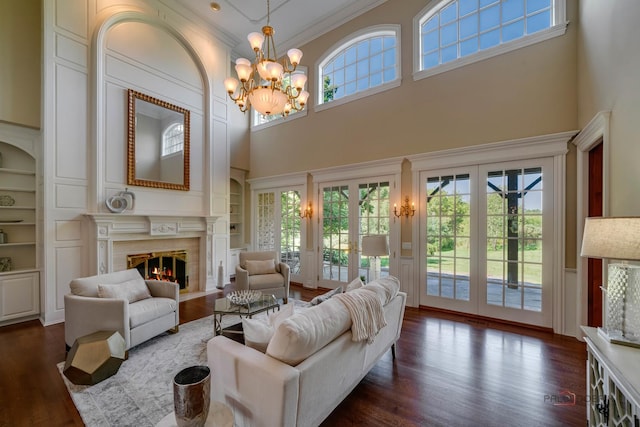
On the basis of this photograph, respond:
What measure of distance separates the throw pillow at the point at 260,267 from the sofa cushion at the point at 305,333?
3.11 meters

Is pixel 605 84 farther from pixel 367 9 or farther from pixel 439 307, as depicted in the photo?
pixel 367 9

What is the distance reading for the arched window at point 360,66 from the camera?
16.3 feet

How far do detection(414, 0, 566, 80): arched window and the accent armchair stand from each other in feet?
13.5

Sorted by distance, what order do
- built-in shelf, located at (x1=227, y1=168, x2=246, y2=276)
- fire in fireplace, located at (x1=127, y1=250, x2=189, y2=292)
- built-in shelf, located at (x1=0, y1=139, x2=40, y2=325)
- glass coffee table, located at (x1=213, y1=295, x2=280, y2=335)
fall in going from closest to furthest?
glass coffee table, located at (x1=213, y1=295, x2=280, y2=335), built-in shelf, located at (x1=0, y1=139, x2=40, y2=325), fire in fireplace, located at (x1=127, y1=250, x2=189, y2=292), built-in shelf, located at (x1=227, y1=168, x2=246, y2=276)

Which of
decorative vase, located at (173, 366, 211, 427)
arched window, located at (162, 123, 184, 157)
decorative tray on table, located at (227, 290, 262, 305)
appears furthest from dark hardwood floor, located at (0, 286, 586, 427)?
arched window, located at (162, 123, 184, 157)

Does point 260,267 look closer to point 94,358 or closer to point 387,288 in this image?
point 94,358

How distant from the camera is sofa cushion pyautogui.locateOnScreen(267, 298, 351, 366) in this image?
1.57m

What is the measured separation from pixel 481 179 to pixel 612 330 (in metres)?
2.75

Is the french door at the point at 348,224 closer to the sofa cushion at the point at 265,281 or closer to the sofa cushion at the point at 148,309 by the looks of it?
the sofa cushion at the point at 265,281

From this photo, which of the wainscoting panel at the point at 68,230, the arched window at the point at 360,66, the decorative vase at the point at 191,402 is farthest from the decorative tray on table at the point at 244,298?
the arched window at the point at 360,66

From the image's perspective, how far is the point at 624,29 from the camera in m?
2.31

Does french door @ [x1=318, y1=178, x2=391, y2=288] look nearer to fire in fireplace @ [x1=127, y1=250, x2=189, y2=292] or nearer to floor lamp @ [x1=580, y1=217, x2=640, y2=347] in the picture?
fire in fireplace @ [x1=127, y1=250, x2=189, y2=292]

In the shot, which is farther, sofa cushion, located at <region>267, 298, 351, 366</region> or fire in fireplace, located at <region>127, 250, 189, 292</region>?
fire in fireplace, located at <region>127, 250, 189, 292</region>

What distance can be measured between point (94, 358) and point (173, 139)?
394 centimetres
